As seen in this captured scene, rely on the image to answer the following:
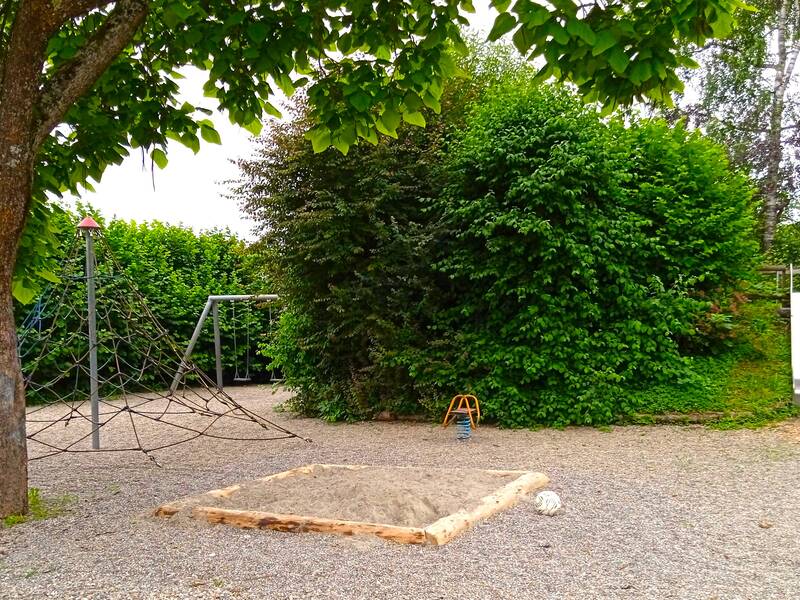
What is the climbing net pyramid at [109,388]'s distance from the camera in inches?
286

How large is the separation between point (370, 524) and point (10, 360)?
234 cm

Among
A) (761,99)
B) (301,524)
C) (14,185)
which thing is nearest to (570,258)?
(301,524)

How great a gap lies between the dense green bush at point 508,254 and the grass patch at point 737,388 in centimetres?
24

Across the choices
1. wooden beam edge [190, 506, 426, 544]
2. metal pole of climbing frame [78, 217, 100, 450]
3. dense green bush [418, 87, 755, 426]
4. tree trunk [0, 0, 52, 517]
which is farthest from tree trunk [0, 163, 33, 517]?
dense green bush [418, 87, 755, 426]

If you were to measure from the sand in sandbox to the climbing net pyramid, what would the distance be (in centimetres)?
148

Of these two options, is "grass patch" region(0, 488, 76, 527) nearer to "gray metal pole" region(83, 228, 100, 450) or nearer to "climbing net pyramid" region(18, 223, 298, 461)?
"climbing net pyramid" region(18, 223, 298, 461)

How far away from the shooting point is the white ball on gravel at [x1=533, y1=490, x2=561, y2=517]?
4.25 meters

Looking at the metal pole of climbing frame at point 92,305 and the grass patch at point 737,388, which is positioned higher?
the metal pole of climbing frame at point 92,305

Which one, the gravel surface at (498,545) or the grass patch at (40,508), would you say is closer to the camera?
the gravel surface at (498,545)

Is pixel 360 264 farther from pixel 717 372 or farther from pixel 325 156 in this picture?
pixel 717 372

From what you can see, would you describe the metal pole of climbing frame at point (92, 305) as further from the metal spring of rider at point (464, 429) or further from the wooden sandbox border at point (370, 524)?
the metal spring of rider at point (464, 429)

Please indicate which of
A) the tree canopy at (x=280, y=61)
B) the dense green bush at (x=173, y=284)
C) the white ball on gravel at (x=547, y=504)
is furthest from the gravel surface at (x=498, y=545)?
the dense green bush at (x=173, y=284)

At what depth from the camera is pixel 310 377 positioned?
957cm

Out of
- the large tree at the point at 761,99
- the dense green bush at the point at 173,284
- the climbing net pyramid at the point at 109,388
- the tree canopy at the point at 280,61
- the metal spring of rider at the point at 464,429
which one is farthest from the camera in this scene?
the large tree at the point at 761,99
